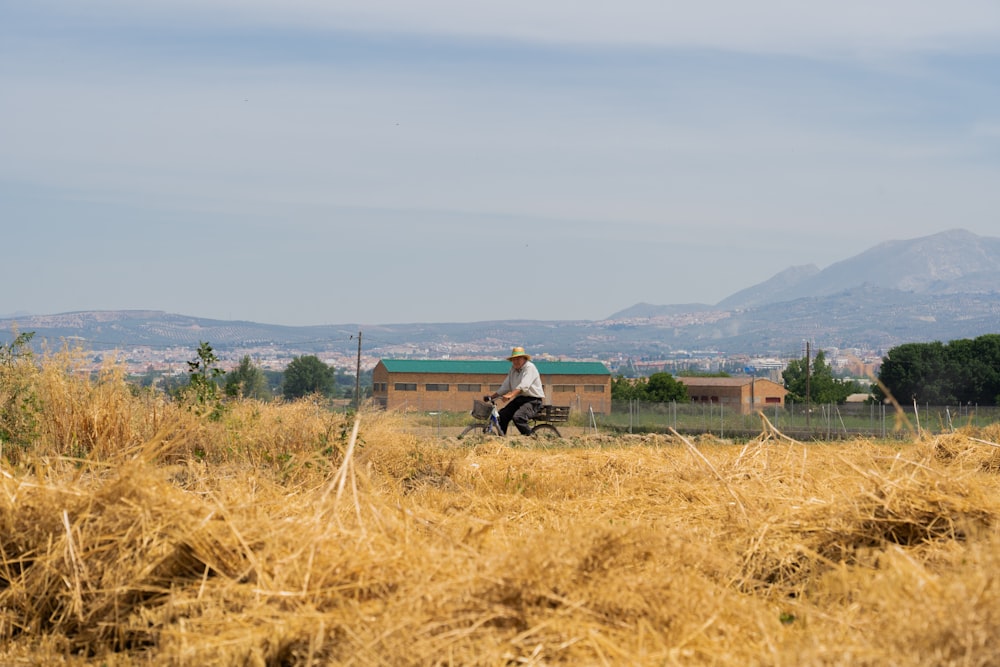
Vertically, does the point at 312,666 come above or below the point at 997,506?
below

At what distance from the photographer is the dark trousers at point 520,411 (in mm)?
14844

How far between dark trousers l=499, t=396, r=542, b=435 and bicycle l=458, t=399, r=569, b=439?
0.28ft

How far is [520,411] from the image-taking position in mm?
14867

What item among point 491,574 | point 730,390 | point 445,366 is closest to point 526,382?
point 491,574

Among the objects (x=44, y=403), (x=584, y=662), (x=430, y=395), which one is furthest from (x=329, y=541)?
(x=430, y=395)

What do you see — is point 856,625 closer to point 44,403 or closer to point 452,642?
point 452,642

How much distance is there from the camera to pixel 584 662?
395 cm

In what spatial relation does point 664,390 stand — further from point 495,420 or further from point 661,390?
point 495,420

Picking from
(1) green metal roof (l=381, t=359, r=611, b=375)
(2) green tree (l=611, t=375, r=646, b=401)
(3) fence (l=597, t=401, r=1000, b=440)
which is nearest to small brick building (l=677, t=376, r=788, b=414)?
(2) green tree (l=611, t=375, r=646, b=401)

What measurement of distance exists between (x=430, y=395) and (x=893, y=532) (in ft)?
289

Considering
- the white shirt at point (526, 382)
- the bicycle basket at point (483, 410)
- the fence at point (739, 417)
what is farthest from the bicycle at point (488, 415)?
the fence at point (739, 417)

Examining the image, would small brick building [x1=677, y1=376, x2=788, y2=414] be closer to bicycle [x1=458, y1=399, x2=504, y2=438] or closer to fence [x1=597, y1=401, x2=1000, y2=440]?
fence [x1=597, y1=401, x2=1000, y2=440]

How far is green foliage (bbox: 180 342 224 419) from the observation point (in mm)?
9812

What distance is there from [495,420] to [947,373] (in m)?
79.1
